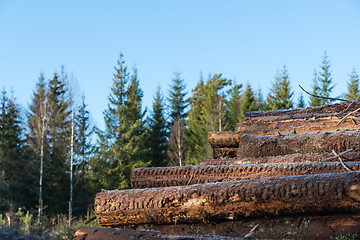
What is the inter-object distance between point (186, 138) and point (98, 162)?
30.2 ft

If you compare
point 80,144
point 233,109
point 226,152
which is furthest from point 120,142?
point 226,152

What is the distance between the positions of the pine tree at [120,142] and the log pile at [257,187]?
2058 cm

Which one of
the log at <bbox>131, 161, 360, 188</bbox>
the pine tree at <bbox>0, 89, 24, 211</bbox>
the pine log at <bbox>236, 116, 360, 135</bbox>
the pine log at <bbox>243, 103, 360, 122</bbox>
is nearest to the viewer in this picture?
the log at <bbox>131, 161, 360, 188</bbox>

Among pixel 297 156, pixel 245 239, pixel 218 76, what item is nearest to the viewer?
pixel 245 239

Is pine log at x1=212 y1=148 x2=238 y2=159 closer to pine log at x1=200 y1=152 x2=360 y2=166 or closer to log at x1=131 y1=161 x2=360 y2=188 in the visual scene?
pine log at x1=200 y1=152 x2=360 y2=166

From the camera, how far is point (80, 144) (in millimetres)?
24953

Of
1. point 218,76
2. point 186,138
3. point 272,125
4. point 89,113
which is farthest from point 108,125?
point 272,125

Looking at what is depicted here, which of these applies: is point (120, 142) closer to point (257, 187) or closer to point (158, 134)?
point (158, 134)

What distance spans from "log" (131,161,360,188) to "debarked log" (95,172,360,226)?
56cm

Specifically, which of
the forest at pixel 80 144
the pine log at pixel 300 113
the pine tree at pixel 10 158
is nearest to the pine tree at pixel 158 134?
the forest at pixel 80 144

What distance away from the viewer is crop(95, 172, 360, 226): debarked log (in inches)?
88.4

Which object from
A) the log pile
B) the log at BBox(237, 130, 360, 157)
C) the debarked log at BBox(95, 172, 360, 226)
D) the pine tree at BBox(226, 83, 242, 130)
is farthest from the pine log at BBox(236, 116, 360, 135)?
the pine tree at BBox(226, 83, 242, 130)

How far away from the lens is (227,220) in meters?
2.73

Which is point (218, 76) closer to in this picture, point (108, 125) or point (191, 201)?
point (108, 125)
